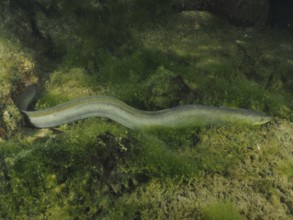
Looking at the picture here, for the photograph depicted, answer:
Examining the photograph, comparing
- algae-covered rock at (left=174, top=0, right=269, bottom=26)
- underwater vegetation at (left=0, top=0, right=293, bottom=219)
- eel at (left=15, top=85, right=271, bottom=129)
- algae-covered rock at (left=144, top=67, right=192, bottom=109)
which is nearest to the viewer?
underwater vegetation at (left=0, top=0, right=293, bottom=219)

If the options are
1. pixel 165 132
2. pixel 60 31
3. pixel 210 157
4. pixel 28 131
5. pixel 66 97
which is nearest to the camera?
pixel 210 157

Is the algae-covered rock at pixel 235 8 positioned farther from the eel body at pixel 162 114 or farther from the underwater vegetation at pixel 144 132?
the eel body at pixel 162 114

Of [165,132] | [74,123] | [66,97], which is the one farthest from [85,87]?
[165,132]

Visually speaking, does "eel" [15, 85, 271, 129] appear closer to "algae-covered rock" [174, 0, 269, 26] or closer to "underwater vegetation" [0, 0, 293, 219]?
"underwater vegetation" [0, 0, 293, 219]

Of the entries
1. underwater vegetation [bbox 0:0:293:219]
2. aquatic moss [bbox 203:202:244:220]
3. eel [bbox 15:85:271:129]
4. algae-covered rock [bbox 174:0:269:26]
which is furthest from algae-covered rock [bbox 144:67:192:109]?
aquatic moss [bbox 203:202:244:220]

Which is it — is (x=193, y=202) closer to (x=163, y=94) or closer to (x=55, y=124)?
(x=163, y=94)

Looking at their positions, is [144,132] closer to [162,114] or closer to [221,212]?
[162,114]

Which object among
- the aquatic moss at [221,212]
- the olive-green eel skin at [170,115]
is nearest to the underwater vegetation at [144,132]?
the aquatic moss at [221,212]
